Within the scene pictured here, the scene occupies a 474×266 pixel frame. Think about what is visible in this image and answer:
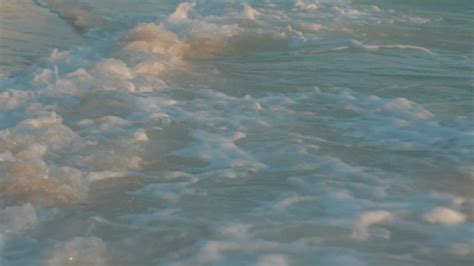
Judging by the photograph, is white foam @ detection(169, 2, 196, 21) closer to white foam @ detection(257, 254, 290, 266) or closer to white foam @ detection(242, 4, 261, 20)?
white foam @ detection(242, 4, 261, 20)

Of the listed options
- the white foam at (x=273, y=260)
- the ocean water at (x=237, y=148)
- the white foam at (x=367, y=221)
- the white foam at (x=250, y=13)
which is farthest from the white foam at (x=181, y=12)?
the white foam at (x=273, y=260)

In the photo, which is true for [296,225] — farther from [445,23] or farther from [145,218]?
[445,23]

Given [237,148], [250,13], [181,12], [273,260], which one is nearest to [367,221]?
[273,260]

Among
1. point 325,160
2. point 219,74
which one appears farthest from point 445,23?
point 325,160

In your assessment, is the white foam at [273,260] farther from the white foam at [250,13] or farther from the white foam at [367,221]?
the white foam at [250,13]

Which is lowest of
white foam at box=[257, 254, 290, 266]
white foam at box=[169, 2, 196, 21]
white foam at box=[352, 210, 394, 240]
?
white foam at box=[257, 254, 290, 266]

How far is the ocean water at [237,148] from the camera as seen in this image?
12.2 feet

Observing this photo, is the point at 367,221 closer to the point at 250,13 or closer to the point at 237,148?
the point at 237,148

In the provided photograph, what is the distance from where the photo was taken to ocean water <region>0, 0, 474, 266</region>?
12.2 ft

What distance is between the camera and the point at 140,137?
5.28m

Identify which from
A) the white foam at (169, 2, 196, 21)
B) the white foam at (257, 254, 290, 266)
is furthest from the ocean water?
the white foam at (169, 2, 196, 21)

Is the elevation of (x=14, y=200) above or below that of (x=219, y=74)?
below

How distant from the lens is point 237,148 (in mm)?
5090

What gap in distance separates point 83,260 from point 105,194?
817 mm
